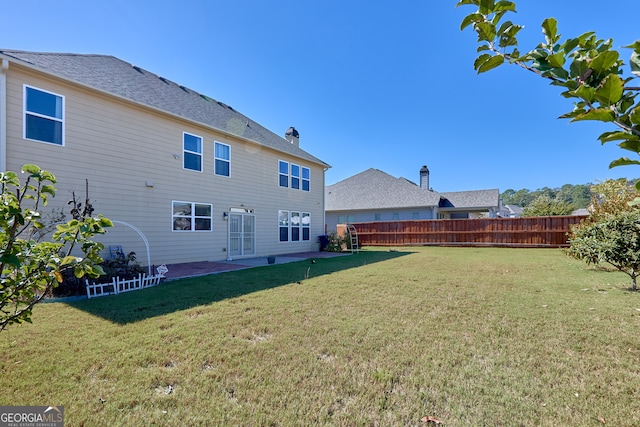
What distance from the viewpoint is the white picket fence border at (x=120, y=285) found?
20.2ft

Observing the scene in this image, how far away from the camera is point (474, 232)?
58.2 feet

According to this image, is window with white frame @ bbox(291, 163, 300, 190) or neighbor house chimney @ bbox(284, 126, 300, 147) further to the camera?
neighbor house chimney @ bbox(284, 126, 300, 147)

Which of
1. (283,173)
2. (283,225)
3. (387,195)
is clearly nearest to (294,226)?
(283,225)

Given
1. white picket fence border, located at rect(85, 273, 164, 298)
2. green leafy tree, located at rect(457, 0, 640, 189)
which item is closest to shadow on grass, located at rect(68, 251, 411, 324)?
white picket fence border, located at rect(85, 273, 164, 298)

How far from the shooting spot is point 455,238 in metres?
18.2

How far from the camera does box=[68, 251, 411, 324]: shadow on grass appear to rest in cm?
478

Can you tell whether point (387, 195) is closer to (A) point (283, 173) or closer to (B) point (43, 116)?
(A) point (283, 173)

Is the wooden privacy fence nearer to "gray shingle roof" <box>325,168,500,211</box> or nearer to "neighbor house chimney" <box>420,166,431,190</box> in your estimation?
"gray shingle roof" <box>325,168,500,211</box>

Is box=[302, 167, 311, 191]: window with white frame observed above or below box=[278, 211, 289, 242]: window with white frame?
above

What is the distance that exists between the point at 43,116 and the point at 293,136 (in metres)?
12.6

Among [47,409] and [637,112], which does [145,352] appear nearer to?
[47,409]

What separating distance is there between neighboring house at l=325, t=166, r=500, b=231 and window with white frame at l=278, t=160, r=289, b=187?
496 inches

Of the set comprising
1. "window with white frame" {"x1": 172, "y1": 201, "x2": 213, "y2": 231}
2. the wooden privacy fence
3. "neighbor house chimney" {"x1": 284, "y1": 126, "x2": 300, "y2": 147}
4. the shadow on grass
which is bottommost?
the shadow on grass

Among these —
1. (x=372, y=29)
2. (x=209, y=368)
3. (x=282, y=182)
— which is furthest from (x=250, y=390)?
(x=282, y=182)
